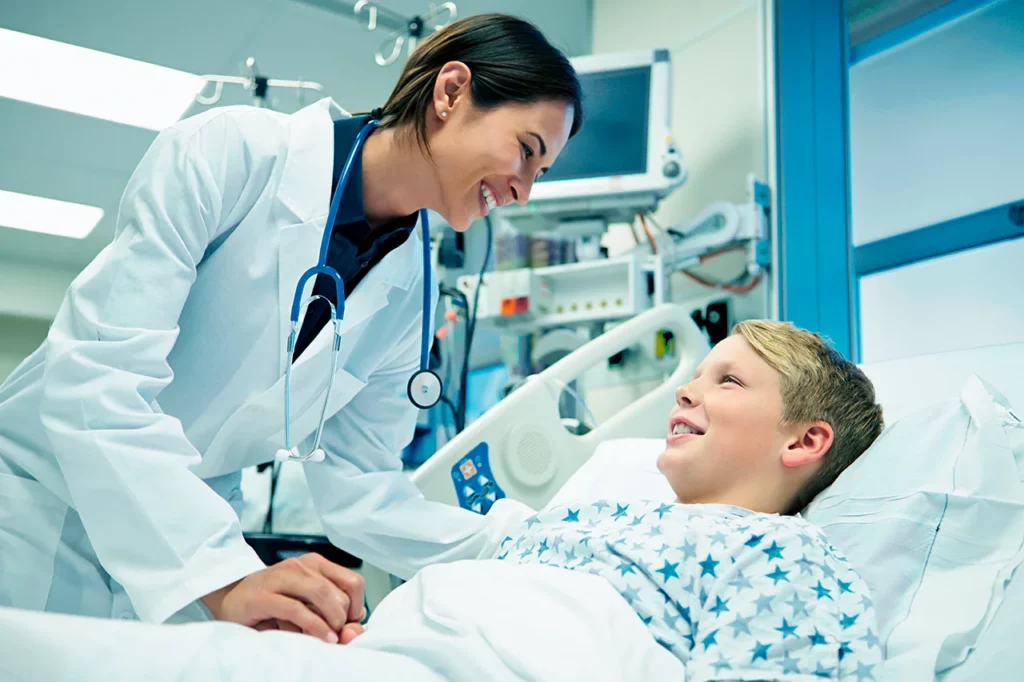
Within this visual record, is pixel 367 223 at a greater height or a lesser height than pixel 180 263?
greater

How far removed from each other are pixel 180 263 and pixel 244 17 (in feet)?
8.89

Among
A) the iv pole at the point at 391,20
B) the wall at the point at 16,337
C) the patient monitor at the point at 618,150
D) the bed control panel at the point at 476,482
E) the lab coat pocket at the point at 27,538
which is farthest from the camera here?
the wall at the point at 16,337

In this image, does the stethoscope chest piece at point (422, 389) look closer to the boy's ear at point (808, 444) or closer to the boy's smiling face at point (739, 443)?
the boy's smiling face at point (739, 443)

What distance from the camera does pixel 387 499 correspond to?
1.45 metres

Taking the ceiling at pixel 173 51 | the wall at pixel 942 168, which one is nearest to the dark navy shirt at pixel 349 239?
the wall at pixel 942 168

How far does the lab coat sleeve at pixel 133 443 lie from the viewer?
943mm

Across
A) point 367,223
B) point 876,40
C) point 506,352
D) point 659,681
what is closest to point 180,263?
point 367,223

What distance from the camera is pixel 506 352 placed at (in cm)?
329

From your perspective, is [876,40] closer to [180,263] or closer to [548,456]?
[548,456]

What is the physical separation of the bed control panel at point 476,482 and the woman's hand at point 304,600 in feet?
3.28

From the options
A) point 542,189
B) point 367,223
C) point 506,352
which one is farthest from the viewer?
point 506,352

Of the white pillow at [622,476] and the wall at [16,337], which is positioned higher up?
the wall at [16,337]

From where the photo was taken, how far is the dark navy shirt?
139 cm

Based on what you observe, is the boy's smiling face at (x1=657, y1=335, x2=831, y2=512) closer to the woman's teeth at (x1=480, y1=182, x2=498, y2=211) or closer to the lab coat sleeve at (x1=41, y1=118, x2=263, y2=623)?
the woman's teeth at (x1=480, y1=182, x2=498, y2=211)
